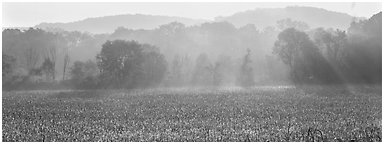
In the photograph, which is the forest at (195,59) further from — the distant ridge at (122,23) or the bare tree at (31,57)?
the distant ridge at (122,23)

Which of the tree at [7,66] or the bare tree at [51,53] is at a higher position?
the bare tree at [51,53]

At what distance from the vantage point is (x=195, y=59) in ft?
220

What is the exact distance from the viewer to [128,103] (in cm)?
3772

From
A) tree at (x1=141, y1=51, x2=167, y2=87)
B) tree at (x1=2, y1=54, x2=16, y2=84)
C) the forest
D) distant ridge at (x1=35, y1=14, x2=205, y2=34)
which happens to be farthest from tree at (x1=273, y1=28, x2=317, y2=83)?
tree at (x1=2, y1=54, x2=16, y2=84)

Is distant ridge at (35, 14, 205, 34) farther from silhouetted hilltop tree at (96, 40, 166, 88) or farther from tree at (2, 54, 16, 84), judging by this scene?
silhouetted hilltop tree at (96, 40, 166, 88)

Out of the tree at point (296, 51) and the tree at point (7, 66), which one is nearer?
the tree at point (296, 51)

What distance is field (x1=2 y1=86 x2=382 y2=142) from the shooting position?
853 inches

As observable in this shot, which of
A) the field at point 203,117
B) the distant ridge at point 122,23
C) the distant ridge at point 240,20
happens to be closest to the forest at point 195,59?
the distant ridge at point 240,20

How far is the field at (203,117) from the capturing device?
71.1ft

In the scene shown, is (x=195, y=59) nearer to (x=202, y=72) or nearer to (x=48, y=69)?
(x=202, y=72)

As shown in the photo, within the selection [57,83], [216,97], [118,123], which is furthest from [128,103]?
[57,83]

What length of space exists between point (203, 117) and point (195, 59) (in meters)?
Result: 38.2

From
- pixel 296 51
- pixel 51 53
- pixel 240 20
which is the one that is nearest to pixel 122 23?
pixel 51 53

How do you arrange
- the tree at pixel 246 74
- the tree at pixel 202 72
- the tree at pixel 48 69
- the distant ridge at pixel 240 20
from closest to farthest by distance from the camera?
the tree at pixel 246 74 → the tree at pixel 202 72 → the tree at pixel 48 69 → the distant ridge at pixel 240 20
